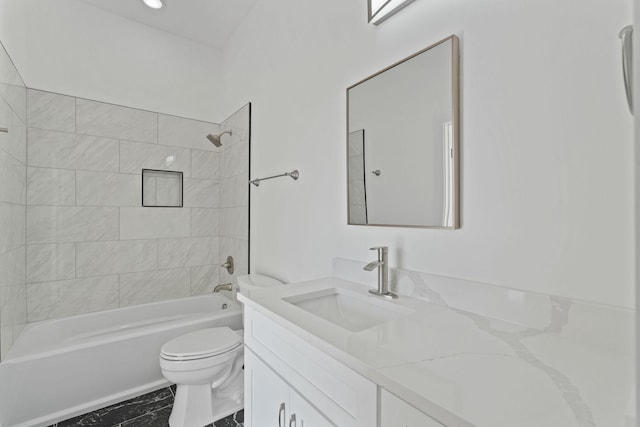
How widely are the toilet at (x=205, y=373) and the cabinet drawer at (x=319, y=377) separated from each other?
589 mm

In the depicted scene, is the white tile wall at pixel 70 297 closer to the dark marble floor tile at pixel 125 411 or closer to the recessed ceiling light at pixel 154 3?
the dark marble floor tile at pixel 125 411

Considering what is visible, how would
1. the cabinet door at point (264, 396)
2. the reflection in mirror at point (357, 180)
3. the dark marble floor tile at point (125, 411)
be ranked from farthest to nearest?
the dark marble floor tile at point (125, 411)
the reflection in mirror at point (357, 180)
the cabinet door at point (264, 396)

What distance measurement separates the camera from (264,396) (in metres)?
1.04

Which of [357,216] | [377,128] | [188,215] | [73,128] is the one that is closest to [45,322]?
[188,215]

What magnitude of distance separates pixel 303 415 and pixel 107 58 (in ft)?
9.39

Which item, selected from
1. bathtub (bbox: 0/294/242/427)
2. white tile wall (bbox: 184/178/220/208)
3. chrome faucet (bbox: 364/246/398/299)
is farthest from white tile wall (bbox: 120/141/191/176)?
chrome faucet (bbox: 364/246/398/299)

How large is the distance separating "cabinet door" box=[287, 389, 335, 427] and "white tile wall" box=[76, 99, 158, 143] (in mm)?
2449

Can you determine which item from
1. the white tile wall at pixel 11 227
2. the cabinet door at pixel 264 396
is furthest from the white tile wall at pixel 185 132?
the cabinet door at pixel 264 396

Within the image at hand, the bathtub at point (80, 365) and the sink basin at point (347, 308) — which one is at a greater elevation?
the sink basin at point (347, 308)

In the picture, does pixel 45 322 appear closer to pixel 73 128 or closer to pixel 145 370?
pixel 145 370

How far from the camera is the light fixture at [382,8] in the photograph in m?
1.11

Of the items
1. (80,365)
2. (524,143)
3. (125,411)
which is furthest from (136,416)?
(524,143)

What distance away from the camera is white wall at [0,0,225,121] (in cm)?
201

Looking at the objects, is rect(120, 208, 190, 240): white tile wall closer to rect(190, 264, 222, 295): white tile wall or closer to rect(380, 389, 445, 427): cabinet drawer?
rect(190, 264, 222, 295): white tile wall
